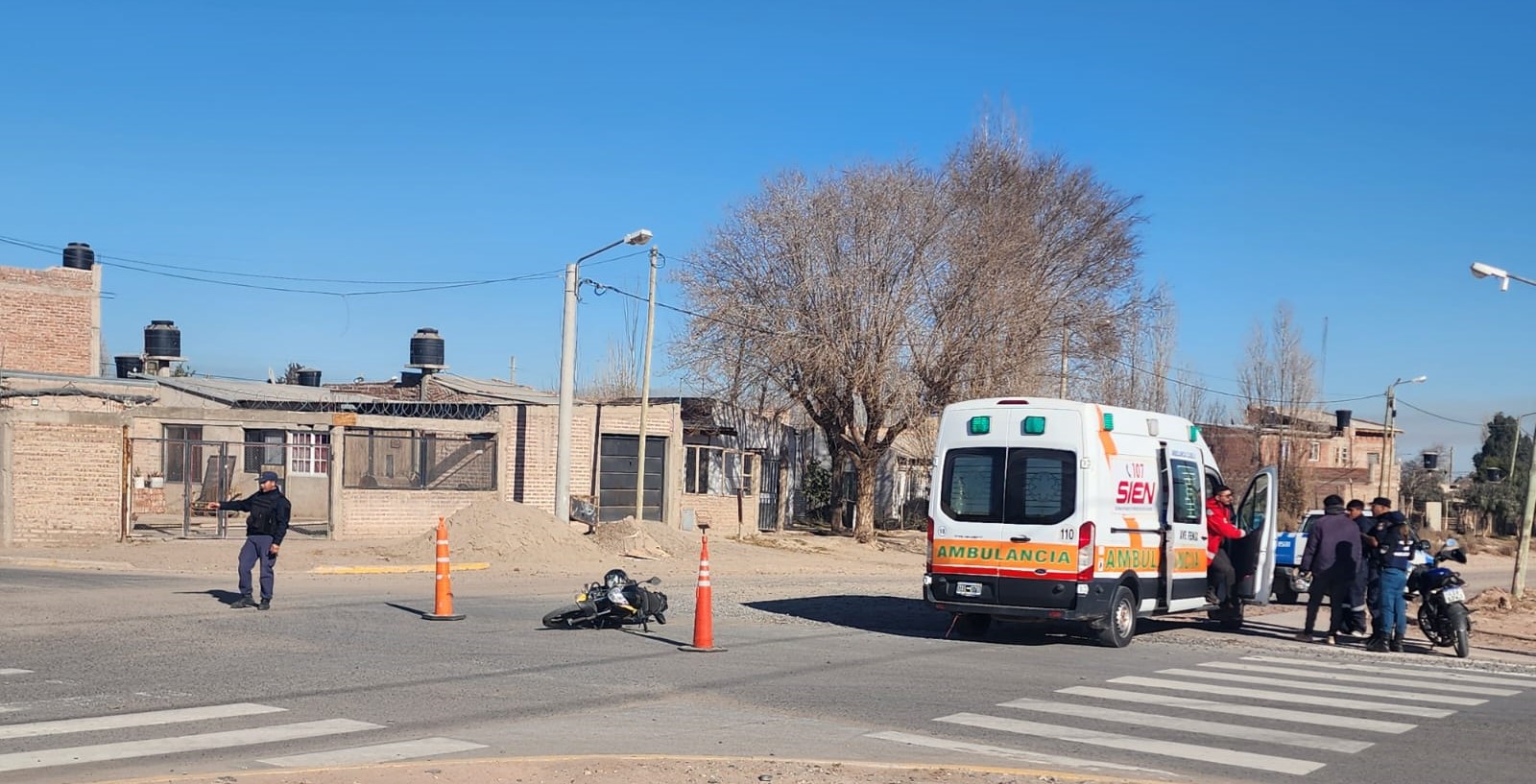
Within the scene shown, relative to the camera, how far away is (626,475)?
3634 cm

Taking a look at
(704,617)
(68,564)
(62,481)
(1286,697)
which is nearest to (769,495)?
(62,481)

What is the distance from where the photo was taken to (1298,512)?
2052 inches

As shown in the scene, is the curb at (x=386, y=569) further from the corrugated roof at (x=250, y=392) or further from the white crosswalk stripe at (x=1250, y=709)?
the corrugated roof at (x=250, y=392)

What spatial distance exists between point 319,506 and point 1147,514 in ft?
89.5

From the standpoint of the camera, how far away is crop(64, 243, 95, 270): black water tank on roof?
49.8 m

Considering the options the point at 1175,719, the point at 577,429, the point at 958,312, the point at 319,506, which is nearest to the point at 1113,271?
the point at 958,312

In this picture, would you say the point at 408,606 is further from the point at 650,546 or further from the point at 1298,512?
the point at 1298,512

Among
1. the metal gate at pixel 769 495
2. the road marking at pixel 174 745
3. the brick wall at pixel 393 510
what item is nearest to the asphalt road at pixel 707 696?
the road marking at pixel 174 745

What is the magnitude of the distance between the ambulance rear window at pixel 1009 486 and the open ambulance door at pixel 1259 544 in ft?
12.0

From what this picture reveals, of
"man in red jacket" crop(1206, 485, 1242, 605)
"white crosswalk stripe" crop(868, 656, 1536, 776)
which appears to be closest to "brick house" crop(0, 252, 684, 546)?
"man in red jacket" crop(1206, 485, 1242, 605)

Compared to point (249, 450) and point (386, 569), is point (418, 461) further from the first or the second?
point (249, 450)

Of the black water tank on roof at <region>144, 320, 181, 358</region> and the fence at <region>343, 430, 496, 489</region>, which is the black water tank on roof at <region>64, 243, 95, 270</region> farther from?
the fence at <region>343, 430, 496, 489</region>

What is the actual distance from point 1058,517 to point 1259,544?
3934 mm

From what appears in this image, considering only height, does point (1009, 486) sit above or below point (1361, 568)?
above
